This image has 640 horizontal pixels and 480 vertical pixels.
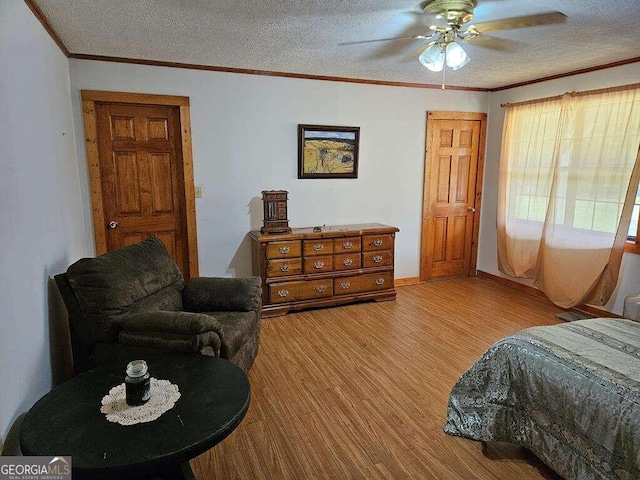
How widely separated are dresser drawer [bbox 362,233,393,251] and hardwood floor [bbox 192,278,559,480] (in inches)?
24.7

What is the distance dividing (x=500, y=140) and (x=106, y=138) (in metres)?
4.34

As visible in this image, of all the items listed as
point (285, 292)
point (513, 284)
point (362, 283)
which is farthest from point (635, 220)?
point (285, 292)

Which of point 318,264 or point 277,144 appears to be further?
point 277,144

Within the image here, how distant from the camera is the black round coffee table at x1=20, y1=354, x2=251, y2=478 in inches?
50.1

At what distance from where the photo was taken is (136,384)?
151cm

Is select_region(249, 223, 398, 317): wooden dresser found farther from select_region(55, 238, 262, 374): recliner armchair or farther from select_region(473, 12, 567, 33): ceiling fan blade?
select_region(473, 12, 567, 33): ceiling fan blade

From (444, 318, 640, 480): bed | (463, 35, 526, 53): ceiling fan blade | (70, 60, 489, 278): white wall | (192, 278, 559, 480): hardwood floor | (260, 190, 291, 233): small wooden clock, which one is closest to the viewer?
(444, 318, 640, 480): bed

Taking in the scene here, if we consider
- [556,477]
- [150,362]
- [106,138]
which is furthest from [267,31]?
[556,477]

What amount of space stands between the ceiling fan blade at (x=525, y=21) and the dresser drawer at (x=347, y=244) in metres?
2.28

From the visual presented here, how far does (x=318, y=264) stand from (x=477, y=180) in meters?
2.55

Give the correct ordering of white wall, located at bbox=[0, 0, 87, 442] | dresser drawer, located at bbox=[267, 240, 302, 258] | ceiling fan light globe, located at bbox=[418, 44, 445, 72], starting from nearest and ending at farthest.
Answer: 1. white wall, located at bbox=[0, 0, 87, 442]
2. ceiling fan light globe, located at bbox=[418, 44, 445, 72]
3. dresser drawer, located at bbox=[267, 240, 302, 258]

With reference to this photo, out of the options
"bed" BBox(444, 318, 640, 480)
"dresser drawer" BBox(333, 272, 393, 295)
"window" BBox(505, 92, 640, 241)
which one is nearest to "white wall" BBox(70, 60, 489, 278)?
"dresser drawer" BBox(333, 272, 393, 295)

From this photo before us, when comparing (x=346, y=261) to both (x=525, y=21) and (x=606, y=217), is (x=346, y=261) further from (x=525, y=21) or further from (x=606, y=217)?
(x=525, y=21)

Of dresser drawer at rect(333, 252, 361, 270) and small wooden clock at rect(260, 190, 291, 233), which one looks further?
dresser drawer at rect(333, 252, 361, 270)
